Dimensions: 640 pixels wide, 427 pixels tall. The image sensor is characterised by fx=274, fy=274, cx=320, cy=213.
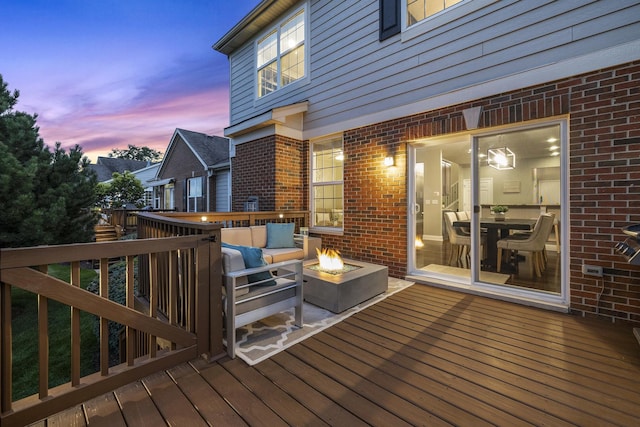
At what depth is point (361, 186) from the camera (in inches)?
200

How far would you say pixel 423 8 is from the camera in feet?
14.0

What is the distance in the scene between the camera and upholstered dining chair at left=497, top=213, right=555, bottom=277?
13.8 ft

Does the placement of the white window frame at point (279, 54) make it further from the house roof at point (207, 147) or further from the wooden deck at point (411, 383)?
the wooden deck at point (411, 383)

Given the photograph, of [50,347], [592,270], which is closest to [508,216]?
[592,270]

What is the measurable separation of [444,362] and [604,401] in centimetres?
92

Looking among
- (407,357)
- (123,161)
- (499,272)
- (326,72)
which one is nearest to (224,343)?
(407,357)

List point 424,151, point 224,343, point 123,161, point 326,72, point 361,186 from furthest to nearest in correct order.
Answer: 1. point 123,161
2. point 424,151
3. point 326,72
4. point 361,186
5. point 224,343

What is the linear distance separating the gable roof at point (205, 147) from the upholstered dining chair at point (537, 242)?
8.98 meters

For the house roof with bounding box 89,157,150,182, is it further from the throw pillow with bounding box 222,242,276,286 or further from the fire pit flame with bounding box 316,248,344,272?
the throw pillow with bounding box 222,242,276,286

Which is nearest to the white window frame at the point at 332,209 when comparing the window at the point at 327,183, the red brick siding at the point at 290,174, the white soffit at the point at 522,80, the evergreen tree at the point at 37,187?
the window at the point at 327,183

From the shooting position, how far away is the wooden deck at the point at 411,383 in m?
1.62

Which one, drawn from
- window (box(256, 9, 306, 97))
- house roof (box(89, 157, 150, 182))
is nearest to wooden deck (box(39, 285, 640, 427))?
window (box(256, 9, 306, 97))

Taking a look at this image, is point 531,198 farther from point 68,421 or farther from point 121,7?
point 121,7

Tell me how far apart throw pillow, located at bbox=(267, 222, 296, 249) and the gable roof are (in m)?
6.14
